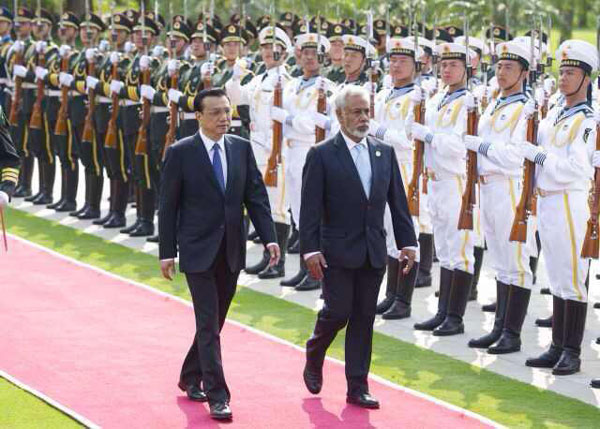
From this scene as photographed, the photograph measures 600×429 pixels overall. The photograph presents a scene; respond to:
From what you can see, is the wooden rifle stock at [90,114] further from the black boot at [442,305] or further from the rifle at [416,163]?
the black boot at [442,305]

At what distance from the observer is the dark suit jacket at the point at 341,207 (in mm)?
8438

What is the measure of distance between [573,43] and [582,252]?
141 centimetres

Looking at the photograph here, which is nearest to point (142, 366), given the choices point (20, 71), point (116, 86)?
point (116, 86)

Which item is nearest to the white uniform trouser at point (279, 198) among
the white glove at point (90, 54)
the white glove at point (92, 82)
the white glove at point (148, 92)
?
the white glove at point (148, 92)

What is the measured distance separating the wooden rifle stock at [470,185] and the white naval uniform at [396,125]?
0.83 meters

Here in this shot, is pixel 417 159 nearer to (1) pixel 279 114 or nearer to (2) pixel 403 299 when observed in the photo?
(2) pixel 403 299

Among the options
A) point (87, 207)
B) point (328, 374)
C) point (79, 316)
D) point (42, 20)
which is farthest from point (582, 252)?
point (42, 20)

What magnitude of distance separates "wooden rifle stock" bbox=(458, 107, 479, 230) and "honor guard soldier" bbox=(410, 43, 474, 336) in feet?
0.87

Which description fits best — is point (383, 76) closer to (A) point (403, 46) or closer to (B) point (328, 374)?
(A) point (403, 46)

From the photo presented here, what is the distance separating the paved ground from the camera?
9.41m

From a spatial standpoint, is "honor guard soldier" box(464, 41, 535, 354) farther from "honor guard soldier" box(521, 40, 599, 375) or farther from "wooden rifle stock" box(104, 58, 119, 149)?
"wooden rifle stock" box(104, 58, 119, 149)

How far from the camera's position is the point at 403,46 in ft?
37.3

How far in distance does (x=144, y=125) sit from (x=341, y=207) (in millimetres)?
6931

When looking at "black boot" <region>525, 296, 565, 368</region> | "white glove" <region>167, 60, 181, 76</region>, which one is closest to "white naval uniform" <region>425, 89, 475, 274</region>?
"black boot" <region>525, 296, 565, 368</region>
